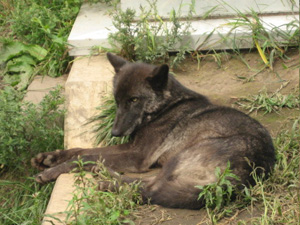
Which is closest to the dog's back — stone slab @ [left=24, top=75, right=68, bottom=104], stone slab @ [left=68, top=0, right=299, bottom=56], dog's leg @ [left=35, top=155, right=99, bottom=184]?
dog's leg @ [left=35, top=155, right=99, bottom=184]

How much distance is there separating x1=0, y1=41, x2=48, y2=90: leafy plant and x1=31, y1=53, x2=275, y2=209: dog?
2.20 m

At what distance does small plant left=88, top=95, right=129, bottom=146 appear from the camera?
5371 millimetres

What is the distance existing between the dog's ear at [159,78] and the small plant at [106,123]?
2.60ft

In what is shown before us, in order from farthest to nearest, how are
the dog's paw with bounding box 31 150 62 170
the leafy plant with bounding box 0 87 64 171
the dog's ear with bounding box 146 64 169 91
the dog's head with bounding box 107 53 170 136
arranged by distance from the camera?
the leafy plant with bounding box 0 87 64 171 < the dog's paw with bounding box 31 150 62 170 < the dog's head with bounding box 107 53 170 136 < the dog's ear with bounding box 146 64 169 91

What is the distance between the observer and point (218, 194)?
370 cm

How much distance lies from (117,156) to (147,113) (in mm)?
524

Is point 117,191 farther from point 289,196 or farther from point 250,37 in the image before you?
point 250,37

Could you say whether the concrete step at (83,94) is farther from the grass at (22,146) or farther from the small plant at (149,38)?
the small plant at (149,38)

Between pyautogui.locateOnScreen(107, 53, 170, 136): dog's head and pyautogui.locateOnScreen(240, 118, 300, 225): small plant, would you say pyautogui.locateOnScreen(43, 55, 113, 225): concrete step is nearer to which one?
pyautogui.locateOnScreen(107, 53, 170, 136): dog's head

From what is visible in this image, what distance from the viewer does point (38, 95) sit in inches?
254

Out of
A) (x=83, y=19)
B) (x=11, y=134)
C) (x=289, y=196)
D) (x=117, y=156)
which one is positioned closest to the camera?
(x=289, y=196)

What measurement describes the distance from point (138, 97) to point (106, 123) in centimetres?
88

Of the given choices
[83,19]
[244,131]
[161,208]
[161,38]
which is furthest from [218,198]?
[83,19]

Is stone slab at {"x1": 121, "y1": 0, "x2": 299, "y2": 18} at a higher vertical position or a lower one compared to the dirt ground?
higher
